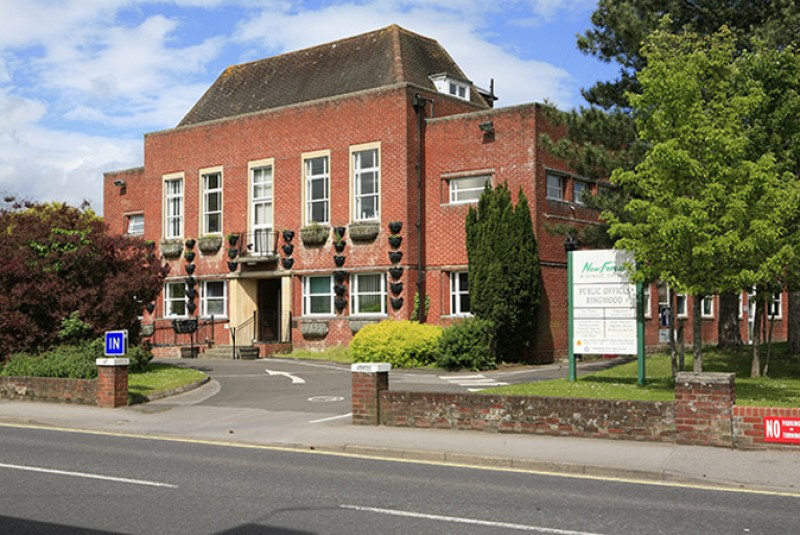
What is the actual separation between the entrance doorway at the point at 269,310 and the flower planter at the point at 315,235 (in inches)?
164

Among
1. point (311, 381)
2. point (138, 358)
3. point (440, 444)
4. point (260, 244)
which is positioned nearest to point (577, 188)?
point (260, 244)

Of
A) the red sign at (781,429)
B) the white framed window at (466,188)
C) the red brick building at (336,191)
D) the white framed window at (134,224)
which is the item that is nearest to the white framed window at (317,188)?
the red brick building at (336,191)

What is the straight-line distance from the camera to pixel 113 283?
24.2 metres

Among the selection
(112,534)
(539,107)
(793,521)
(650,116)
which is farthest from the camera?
(539,107)

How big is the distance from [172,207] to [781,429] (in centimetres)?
3195

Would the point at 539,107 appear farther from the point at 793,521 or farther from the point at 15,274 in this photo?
the point at 793,521

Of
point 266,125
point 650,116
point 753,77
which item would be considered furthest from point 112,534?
point 266,125

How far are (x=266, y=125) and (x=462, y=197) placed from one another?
8979 millimetres

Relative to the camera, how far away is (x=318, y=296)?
3497 cm

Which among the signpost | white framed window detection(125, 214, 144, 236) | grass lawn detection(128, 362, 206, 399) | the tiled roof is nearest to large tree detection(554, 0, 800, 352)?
the signpost

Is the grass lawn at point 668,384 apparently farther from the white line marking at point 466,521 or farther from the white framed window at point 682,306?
the white framed window at point 682,306

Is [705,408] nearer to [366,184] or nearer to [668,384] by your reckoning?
[668,384]

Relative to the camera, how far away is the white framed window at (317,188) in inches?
1369

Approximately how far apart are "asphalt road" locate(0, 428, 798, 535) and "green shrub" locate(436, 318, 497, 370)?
14.9m
